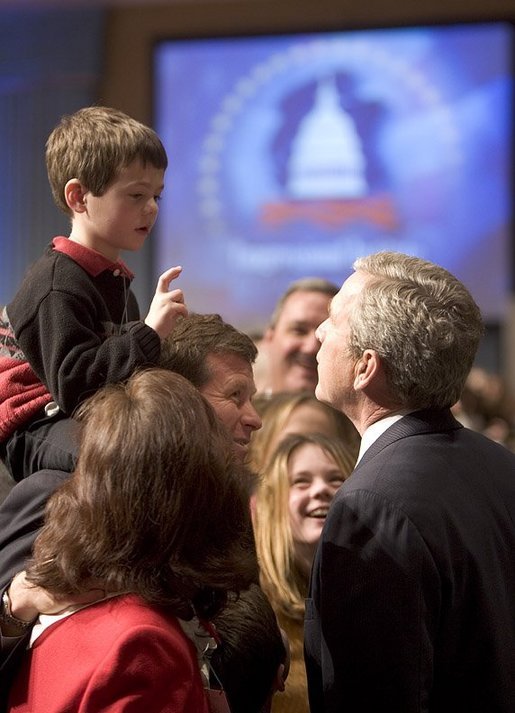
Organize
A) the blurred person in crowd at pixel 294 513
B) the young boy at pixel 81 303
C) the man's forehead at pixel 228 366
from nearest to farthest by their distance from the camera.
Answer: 1. the young boy at pixel 81 303
2. the man's forehead at pixel 228 366
3. the blurred person in crowd at pixel 294 513

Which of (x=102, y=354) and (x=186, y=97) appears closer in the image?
(x=102, y=354)

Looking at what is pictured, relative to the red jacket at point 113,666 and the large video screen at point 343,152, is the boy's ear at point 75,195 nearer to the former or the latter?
the red jacket at point 113,666

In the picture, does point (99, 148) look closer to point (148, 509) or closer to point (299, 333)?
point (148, 509)

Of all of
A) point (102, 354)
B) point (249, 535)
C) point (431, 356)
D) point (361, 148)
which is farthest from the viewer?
point (361, 148)

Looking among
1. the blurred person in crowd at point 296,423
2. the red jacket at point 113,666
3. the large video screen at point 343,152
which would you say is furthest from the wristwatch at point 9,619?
the large video screen at point 343,152

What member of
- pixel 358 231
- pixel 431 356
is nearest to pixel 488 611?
pixel 431 356

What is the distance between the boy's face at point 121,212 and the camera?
1.88 metres

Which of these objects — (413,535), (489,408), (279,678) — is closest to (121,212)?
(413,535)

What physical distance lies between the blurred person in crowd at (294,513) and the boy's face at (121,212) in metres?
0.72

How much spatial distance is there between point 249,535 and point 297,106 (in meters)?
6.36

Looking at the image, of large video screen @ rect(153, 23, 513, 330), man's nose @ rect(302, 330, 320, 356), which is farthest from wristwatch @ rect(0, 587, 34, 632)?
large video screen @ rect(153, 23, 513, 330)

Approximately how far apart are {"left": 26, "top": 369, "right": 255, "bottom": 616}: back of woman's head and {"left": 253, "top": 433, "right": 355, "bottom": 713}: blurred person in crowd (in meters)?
0.90

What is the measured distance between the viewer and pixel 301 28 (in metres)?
7.64

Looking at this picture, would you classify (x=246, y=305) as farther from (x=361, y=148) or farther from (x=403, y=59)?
(x=403, y=59)
